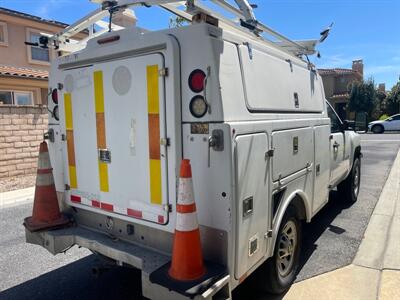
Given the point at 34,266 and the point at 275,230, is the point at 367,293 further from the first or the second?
the point at 34,266

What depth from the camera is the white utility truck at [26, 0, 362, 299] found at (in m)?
2.42

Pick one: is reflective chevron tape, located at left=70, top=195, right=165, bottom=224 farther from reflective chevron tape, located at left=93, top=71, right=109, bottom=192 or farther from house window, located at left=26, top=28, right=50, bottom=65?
house window, located at left=26, top=28, right=50, bottom=65

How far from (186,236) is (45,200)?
1812mm

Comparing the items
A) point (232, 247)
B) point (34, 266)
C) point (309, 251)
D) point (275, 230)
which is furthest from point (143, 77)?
point (309, 251)

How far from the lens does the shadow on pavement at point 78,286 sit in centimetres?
342

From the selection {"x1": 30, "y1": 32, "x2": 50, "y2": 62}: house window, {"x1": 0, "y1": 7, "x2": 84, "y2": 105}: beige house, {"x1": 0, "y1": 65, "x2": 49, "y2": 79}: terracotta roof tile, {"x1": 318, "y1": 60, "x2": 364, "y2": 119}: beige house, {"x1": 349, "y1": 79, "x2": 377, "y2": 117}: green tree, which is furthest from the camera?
{"x1": 318, "y1": 60, "x2": 364, "y2": 119}: beige house

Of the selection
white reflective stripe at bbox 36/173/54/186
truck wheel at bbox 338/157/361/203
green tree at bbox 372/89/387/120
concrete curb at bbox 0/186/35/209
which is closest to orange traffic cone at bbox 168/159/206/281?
white reflective stripe at bbox 36/173/54/186

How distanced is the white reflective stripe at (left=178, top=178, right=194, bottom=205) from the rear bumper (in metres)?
0.54

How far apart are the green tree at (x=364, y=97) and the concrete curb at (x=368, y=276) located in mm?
31718

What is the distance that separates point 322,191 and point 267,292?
5.41ft

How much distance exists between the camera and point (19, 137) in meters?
8.93

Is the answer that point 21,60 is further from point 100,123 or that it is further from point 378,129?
point 378,129

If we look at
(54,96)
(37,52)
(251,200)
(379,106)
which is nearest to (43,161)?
(54,96)

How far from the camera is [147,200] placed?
2832 millimetres
